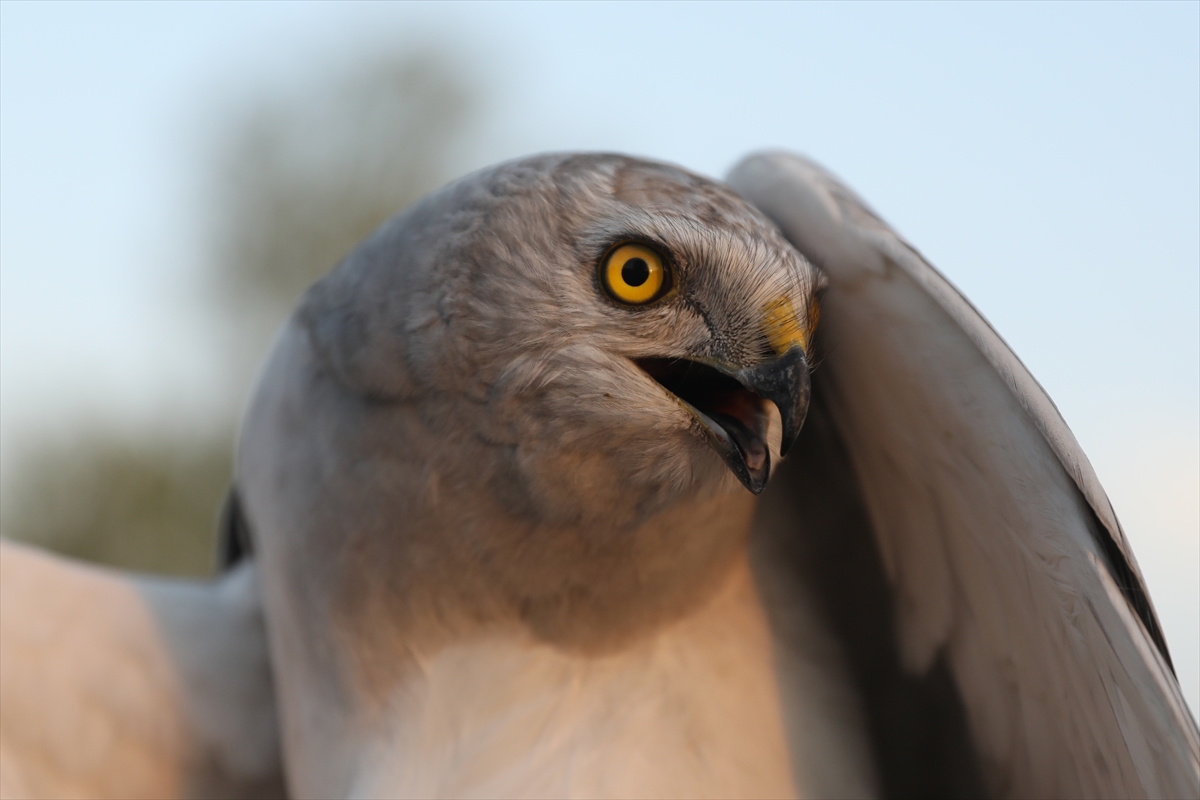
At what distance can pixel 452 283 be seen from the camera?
1.74 metres

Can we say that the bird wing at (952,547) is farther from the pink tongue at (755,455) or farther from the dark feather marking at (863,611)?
the pink tongue at (755,455)

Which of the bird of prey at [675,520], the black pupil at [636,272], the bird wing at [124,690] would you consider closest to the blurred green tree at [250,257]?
the bird wing at [124,690]

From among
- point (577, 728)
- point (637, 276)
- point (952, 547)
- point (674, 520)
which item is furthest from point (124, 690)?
point (952, 547)

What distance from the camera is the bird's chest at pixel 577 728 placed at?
5.73 ft

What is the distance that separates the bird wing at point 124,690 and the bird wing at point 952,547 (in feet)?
3.78

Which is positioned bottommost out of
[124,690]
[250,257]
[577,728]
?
[250,257]

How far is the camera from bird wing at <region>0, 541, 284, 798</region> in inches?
79.9

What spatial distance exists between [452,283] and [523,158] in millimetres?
301

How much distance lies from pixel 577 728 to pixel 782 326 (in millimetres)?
736

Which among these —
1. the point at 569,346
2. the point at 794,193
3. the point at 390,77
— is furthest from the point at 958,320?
the point at 390,77

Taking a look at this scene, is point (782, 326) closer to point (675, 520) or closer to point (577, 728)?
point (675, 520)

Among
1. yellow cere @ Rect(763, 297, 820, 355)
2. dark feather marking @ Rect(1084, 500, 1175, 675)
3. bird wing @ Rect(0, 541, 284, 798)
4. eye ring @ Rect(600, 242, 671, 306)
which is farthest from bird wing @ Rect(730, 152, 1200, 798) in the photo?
bird wing @ Rect(0, 541, 284, 798)

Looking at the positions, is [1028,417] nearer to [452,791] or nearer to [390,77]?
[452,791]

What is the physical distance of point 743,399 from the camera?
67.4 inches
